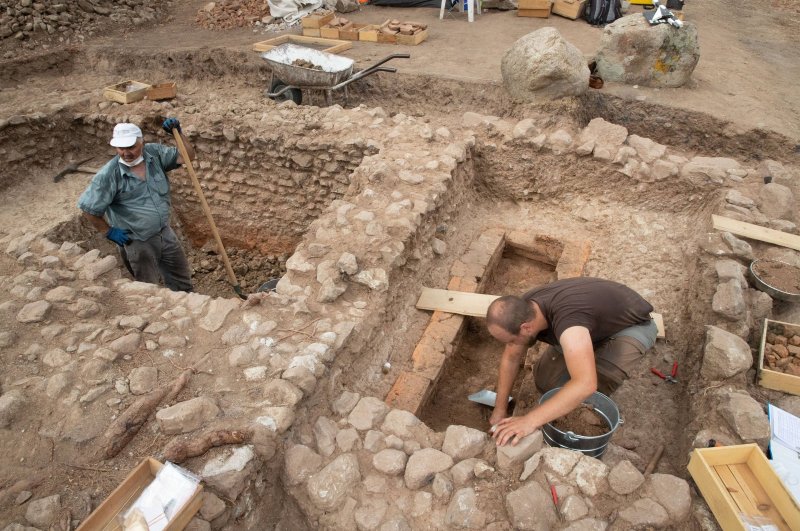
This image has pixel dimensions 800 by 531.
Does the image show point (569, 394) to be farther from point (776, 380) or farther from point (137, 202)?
point (137, 202)

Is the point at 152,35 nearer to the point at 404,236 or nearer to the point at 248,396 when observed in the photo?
the point at 404,236

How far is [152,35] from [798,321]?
1166cm

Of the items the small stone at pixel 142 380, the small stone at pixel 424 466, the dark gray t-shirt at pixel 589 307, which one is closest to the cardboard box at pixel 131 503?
the small stone at pixel 142 380

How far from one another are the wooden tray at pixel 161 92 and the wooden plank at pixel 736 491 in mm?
7968

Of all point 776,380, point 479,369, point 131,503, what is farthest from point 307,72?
point 776,380

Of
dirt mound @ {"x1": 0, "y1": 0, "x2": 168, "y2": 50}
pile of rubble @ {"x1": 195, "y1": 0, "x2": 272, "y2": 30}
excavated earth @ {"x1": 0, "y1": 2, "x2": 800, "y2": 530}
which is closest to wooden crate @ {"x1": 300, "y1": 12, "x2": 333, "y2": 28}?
pile of rubble @ {"x1": 195, "y1": 0, "x2": 272, "y2": 30}

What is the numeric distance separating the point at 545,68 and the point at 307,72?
327 centimetres

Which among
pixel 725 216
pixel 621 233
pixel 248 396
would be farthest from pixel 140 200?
pixel 725 216

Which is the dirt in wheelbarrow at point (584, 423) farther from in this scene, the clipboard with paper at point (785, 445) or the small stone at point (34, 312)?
the small stone at point (34, 312)

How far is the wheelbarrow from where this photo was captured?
23.9 feet

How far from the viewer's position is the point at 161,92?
7.57 m

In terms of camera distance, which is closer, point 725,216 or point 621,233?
point 725,216

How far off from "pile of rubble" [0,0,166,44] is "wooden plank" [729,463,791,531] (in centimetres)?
1215

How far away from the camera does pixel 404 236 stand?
4.28 m
